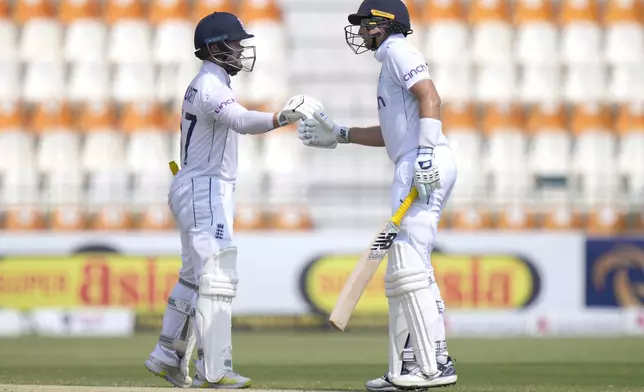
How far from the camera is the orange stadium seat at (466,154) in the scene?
14984mm

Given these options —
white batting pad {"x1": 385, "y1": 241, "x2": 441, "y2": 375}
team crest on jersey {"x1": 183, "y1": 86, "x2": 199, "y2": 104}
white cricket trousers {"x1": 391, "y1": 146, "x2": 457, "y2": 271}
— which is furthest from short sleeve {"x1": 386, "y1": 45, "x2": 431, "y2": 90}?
team crest on jersey {"x1": 183, "y1": 86, "x2": 199, "y2": 104}

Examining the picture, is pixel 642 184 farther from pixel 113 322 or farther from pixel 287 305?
pixel 113 322

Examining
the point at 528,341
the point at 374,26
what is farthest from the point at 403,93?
the point at 528,341

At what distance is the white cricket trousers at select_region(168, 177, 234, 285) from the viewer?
6.99m

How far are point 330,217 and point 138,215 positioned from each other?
237cm

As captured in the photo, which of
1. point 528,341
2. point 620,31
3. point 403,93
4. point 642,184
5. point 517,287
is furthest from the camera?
point 620,31

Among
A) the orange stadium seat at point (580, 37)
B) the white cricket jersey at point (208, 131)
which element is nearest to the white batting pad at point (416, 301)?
the white cricket jersey at point (208, 131)

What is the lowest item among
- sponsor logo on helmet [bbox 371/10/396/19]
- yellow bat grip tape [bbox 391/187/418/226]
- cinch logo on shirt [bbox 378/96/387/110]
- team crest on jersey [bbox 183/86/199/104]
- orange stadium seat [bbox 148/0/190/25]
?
yellow bat grip tape [bbox 391/187/418/226]

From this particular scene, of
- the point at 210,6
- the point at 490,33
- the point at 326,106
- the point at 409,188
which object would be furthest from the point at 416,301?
the point at 210,6

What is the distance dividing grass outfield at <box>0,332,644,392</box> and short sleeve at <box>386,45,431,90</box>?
1871 mm

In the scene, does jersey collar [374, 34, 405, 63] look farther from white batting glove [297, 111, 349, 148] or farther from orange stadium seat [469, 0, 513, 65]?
orange stadium seat [469, 0, 513, 65]

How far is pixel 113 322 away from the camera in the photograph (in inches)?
574

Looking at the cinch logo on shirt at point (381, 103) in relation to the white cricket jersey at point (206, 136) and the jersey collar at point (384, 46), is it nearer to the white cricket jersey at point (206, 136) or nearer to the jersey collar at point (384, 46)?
the jersey collar at point (384, 46)

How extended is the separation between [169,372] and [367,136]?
184 centimetres
